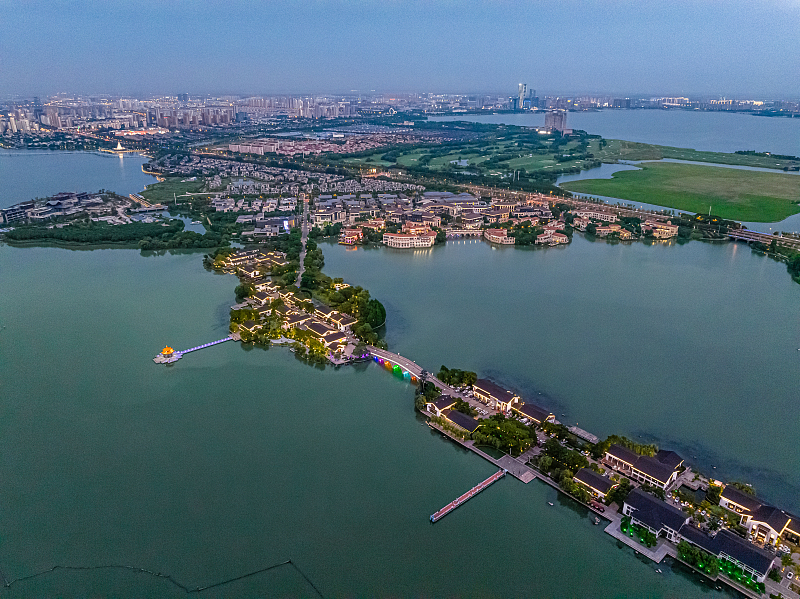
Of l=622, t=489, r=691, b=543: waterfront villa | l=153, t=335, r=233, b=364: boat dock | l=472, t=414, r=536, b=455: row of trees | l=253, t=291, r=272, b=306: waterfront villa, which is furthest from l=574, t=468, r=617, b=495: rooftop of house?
l=253, t=291, r=272, b=306: waterfront villa

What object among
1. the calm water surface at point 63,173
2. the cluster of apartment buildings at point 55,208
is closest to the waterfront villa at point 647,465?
the cluster of apartment buildings at point 55,208

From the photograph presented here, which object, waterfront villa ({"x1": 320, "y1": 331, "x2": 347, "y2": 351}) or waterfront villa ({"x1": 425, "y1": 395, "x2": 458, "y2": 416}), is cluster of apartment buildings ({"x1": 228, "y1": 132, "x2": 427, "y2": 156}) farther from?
waterfront villa ({"x1": 425, "y1": 395, "x2": 458, "y2": 416})

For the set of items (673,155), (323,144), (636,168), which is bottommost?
(636,168)

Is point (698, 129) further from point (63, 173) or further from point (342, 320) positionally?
point (342, 320)

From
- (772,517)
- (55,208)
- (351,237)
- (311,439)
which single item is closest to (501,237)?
(351,237)

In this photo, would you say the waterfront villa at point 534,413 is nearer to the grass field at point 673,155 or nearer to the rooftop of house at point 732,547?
the rooftop of house at point 732,547

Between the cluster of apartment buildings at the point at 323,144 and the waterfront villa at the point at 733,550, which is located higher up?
the cluster of apartment buildings at the point at 323,144

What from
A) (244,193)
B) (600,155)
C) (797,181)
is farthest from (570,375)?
(600,155)
